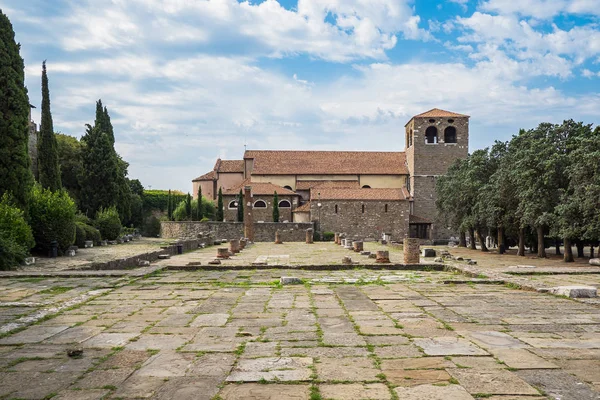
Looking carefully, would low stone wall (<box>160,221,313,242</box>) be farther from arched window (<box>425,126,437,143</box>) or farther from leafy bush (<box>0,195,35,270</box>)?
leafy bush (<box>0,195,35,270</box>)

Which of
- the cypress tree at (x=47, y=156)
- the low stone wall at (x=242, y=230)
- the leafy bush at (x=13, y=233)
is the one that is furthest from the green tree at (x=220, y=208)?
the leafy bush at (x=13, y=233)

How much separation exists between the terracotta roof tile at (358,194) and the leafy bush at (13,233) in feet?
96.3

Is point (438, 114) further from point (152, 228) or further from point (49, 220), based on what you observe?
point (49, 220)

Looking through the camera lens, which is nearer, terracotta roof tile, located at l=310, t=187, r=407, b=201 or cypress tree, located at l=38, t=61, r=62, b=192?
cypress tree, located at l=38, t=61, r=62, b=192

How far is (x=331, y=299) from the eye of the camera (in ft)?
27.8

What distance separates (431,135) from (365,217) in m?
10.5

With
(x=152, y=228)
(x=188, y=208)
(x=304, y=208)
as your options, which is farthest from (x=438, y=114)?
(x=152, y=228)

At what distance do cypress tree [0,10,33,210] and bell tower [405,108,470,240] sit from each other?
113ft

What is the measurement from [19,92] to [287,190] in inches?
1215

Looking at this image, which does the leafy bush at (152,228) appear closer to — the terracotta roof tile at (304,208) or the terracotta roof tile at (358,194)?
the terracotta roof tile at (304,208)

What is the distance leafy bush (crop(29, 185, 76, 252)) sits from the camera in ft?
68.0

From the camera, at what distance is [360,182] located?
51500 mm

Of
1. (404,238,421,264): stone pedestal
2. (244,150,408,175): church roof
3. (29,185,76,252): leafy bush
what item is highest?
(244,150,408,175): church roof

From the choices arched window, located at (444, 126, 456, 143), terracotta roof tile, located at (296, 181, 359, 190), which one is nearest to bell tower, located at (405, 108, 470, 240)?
arched window, located at (444, 126, 456, 143)
